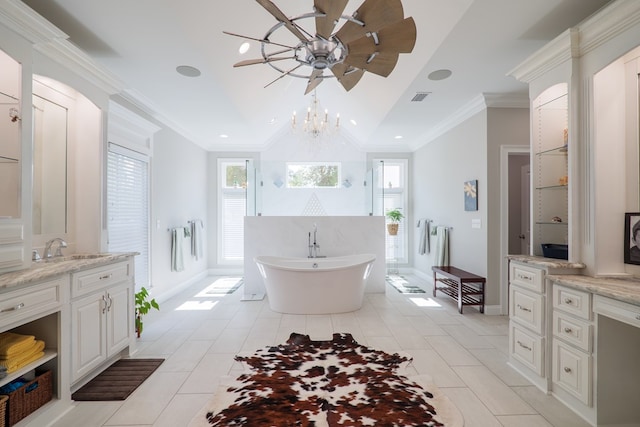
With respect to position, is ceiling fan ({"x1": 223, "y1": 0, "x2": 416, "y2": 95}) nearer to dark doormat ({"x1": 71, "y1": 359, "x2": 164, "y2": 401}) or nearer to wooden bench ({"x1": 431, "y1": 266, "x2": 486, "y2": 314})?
dark doormat ({"x1": 71, "y1": 359, "x2": 164, "y2": 401})

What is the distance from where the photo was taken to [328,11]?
1532mm

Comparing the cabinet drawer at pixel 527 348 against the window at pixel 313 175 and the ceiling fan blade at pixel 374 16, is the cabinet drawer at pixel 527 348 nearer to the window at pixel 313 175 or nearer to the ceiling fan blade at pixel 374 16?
the ceiling fan blade at pixel 374 16

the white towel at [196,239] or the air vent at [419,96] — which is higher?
the air vent at [419,96]

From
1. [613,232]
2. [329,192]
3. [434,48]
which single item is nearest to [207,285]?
[329,192]

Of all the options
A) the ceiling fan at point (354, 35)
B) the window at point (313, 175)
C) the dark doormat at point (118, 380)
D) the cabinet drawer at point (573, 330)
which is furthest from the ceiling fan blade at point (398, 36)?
the window at point (313, 175)

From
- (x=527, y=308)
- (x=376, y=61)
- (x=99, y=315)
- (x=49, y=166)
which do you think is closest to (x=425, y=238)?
(x=527, y=308)

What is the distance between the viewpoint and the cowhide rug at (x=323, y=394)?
6.39 ft

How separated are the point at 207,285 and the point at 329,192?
110 inches

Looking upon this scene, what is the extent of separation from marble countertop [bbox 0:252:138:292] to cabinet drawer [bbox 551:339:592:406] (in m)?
3.42

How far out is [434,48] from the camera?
2869 millimetres

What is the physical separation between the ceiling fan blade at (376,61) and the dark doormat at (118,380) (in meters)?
2.83

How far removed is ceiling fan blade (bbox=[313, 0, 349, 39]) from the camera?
58.2 inches

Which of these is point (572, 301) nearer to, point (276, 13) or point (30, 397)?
point (276, 13)

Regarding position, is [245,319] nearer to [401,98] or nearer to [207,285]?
[207,285]
